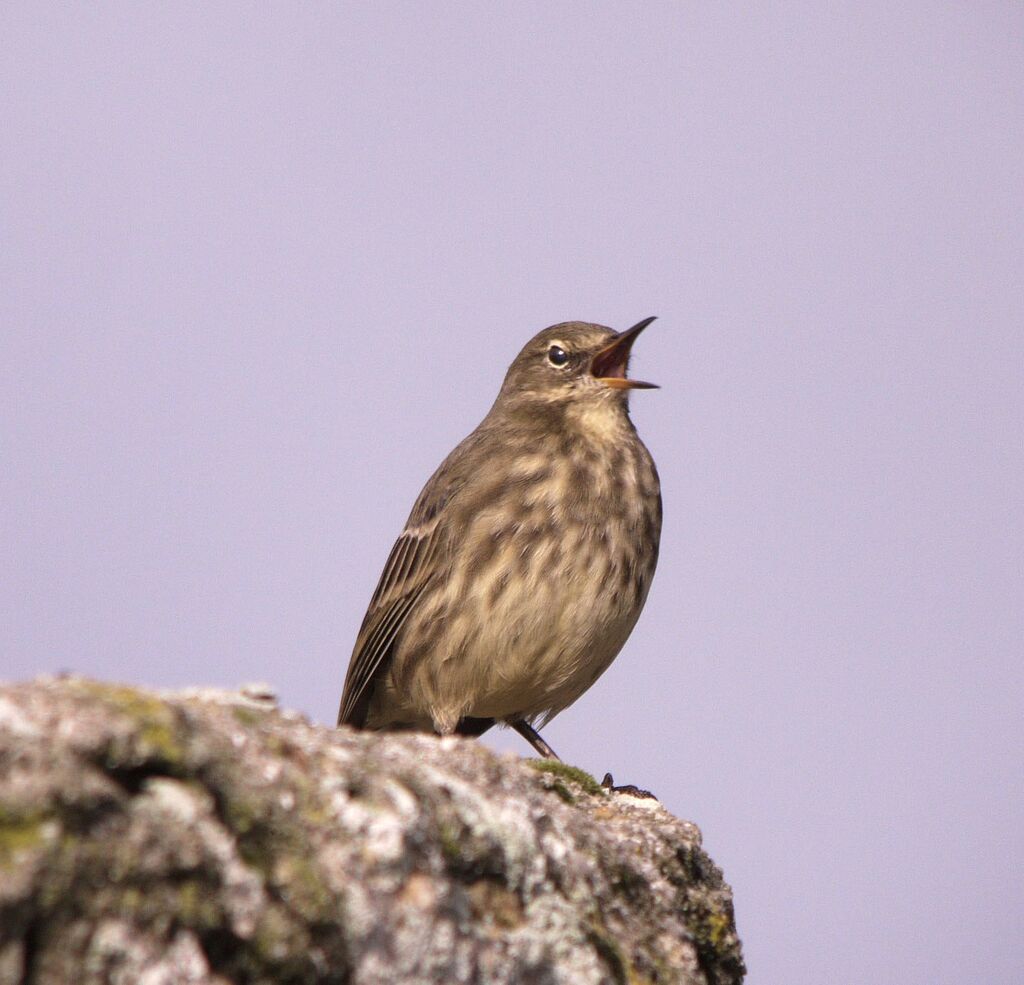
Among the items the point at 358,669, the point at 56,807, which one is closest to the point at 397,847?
the point at 56,807

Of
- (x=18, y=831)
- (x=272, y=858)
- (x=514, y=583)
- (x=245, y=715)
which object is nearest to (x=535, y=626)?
(x=514, y=583)

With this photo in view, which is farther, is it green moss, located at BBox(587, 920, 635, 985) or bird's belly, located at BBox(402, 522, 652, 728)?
bird's belly, located at BBox(402, 522, 652, 728)

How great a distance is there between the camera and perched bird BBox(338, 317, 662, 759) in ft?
26.7

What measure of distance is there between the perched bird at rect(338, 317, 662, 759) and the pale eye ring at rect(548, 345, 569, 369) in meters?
0.40

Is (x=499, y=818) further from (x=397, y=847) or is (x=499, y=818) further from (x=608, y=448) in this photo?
(x=608, y=448)

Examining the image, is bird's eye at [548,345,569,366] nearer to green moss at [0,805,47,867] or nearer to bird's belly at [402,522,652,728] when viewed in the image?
bird's belly at [402,522,652,728]

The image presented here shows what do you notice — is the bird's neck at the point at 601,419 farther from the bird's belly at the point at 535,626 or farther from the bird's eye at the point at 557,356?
the bird's belly at the point at 535,626

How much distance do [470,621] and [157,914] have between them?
5457mm

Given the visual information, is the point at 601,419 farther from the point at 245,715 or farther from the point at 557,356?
the point at 245,715

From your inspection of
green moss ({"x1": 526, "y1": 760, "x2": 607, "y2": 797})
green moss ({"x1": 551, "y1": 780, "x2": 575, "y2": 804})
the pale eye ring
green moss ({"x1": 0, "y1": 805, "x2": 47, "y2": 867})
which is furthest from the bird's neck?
green moss ({"x1": 0, "y1": 805, "x2": 47, "y2": 867})

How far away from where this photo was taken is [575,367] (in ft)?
32.4

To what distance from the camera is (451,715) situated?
334 inches

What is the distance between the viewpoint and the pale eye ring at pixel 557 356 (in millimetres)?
9961

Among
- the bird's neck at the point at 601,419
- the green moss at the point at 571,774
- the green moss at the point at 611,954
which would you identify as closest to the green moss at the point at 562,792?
the green moss at the point at 571,774
